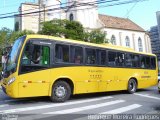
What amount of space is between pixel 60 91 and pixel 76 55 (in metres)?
1.96

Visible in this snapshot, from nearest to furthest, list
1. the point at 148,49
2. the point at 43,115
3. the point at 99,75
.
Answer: the point at 43,115
the point at 99,75
the point at 148,49

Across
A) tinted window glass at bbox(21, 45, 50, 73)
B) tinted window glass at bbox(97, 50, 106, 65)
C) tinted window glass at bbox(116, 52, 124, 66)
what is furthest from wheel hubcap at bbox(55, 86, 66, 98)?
tinted window glass at bbox(116, 52, 124, 66)

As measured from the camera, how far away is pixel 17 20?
234 feet

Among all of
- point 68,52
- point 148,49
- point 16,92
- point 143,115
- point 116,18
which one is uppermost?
point 116,18

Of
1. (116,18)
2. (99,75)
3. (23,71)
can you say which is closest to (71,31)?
(116,18)

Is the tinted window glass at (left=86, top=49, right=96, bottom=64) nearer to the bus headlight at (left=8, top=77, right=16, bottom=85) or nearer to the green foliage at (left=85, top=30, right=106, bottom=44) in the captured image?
the bus headlight at (left=8, top=77, right=16, bottom=85)

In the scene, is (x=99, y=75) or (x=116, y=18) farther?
(x=116, y=18)

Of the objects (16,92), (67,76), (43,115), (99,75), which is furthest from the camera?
(99,75)

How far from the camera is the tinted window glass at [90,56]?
13627mm

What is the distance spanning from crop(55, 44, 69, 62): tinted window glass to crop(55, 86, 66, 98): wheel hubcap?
4.15ft

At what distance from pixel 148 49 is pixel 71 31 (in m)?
30.2

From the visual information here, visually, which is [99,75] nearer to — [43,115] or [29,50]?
[29,50]

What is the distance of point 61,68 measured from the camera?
12.3 metres

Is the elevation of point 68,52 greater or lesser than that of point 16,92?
greater
